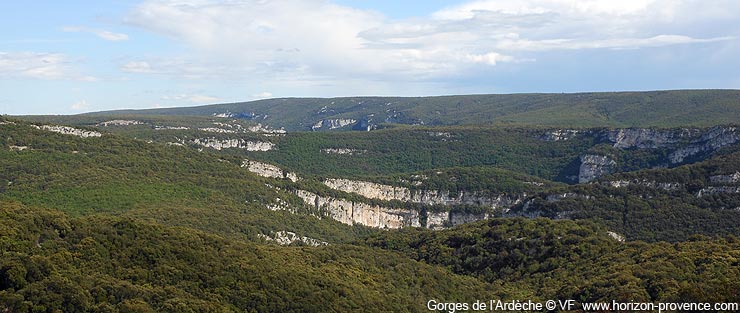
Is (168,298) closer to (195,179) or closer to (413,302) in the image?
→ (413,302)

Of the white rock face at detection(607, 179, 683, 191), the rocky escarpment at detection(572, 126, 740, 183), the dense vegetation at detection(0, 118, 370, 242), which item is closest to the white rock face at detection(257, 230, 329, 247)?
the dense vegetation at detection(0, 118, 370, 242)

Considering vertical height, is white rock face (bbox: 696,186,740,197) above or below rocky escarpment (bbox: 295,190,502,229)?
above

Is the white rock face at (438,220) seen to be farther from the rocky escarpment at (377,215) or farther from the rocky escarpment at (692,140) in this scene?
the rocky escarpment at (692,140)

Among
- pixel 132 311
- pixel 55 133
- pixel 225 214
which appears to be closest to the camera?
pixel 132 311

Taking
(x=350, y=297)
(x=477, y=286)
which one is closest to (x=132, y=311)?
(x=350, y=297)

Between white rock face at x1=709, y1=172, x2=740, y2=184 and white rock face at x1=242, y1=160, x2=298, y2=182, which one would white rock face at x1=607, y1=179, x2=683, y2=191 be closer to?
white rock face at x1=709, y1=172, x2=740, y2=184
